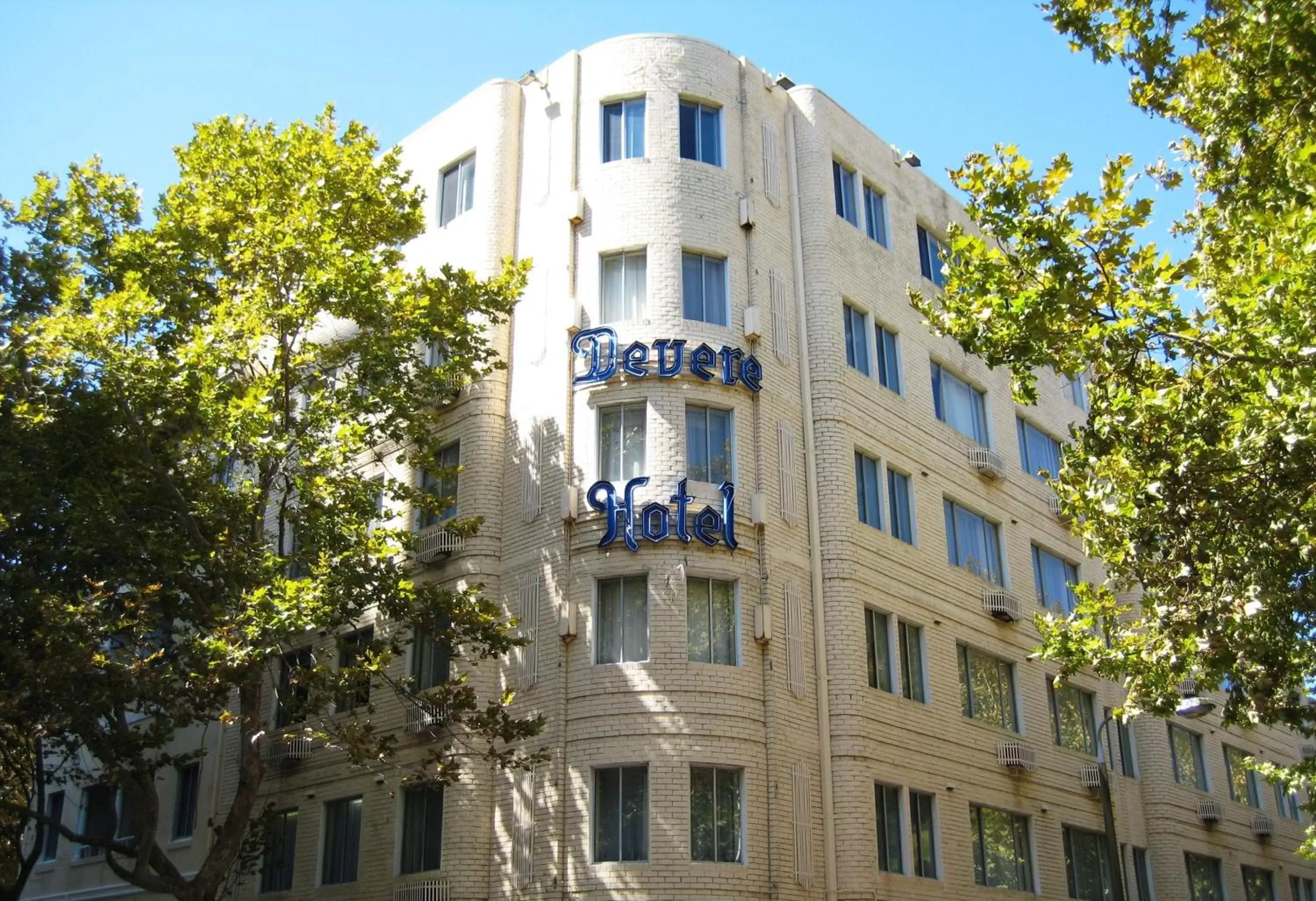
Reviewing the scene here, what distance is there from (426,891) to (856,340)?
45.7ft

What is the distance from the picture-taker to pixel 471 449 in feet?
87.1

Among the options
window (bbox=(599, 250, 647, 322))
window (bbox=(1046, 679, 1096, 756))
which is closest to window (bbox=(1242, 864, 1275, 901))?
window (bbox=(1046, 679, 1096, 756))

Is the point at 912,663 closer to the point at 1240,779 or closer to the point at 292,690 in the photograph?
the point at 292,690

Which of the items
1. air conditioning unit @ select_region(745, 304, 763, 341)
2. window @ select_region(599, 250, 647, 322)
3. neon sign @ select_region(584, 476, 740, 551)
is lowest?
neon sign @ select_region(584, 476, 740, 551)

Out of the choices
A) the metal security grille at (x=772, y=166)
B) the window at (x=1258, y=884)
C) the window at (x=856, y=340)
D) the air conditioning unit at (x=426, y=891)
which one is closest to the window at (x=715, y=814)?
the air conditioning unit at (x=426, y=891)

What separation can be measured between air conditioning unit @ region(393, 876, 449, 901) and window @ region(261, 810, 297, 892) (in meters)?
4.29

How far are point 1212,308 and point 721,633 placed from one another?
382 inches

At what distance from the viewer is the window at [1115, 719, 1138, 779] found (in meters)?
33.1

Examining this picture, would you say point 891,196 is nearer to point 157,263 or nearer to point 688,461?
point 688,461

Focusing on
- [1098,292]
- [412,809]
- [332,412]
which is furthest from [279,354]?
[1098,292]

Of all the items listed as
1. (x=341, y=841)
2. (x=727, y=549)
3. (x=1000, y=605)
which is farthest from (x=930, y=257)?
(x=341, y=841)

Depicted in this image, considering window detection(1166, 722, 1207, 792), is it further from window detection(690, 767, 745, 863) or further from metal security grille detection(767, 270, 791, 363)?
window detection(690, 767, 745, 863)

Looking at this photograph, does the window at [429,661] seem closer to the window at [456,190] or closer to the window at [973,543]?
the window at [456,190]

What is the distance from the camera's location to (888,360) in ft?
98.1
